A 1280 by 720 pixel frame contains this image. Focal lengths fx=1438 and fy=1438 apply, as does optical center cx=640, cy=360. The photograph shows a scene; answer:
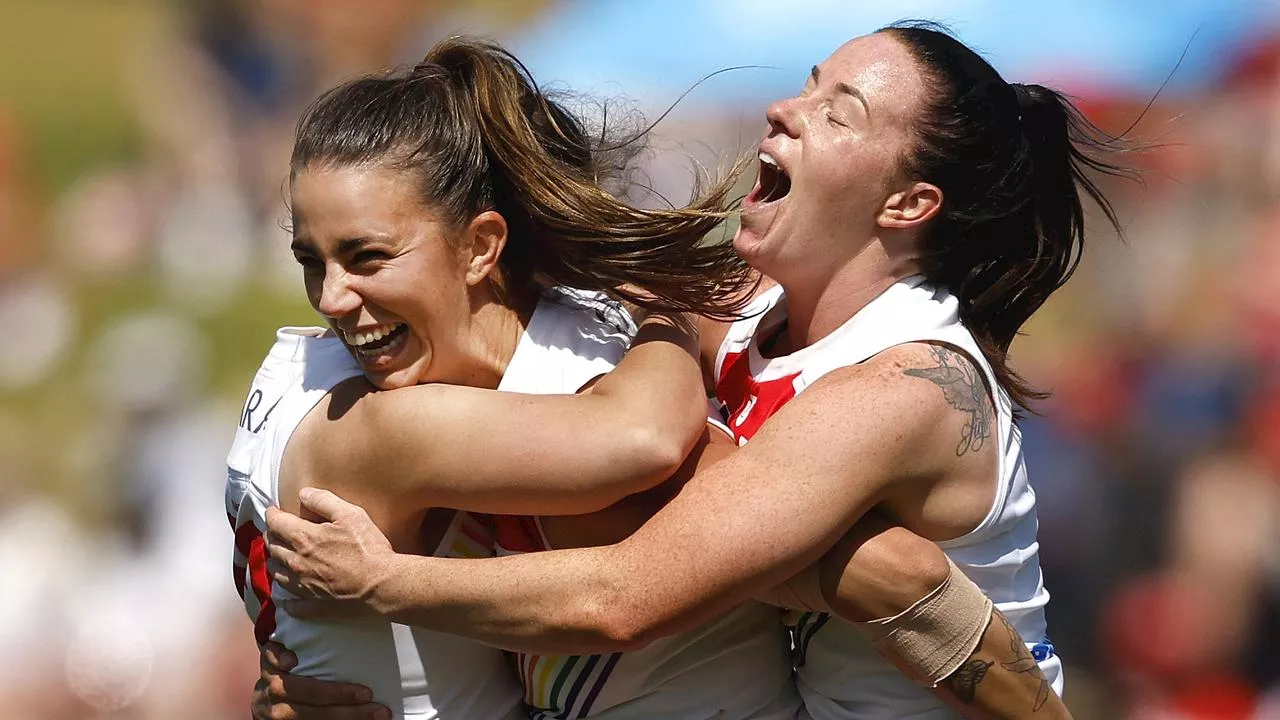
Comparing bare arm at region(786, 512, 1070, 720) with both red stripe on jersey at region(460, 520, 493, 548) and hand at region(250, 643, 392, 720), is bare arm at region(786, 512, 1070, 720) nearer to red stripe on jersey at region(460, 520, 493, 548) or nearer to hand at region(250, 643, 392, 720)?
red stripe on jersey at region(460, 520, 493, 548)

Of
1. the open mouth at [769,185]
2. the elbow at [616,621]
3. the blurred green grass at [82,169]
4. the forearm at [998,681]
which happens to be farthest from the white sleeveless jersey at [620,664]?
the blurred green grass at [82,169]

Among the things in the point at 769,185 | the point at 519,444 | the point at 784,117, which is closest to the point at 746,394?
the point at 769,185

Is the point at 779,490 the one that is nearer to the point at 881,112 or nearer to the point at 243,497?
the point at 881,112

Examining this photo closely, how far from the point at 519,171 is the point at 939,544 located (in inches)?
36.1

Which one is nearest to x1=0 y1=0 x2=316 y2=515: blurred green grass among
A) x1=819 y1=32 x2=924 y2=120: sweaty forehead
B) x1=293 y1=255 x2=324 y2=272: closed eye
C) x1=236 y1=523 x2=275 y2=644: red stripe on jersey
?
x1=236 y1=523 x2=275 y2=644: red stripe on jersey

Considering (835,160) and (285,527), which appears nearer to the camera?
(285,527)

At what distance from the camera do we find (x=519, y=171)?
94.1 inches

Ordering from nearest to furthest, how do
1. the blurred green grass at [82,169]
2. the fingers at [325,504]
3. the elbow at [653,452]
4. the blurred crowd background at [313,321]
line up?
the elbow at [653,452]
the fingers at [325,504]
the blurred crowd background at [313,321]
the blurred green grass at [82,169]

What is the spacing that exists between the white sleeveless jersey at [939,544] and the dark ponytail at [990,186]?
3.2 inches

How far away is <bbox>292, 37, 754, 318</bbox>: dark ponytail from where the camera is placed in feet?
7.58

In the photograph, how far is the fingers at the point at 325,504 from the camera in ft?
7.23

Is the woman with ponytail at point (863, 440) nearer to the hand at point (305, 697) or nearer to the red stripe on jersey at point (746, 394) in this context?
the red stripe on jersey at point (746, 394)

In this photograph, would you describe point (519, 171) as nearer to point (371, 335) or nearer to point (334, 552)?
point (371, 335)

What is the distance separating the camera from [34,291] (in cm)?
739
